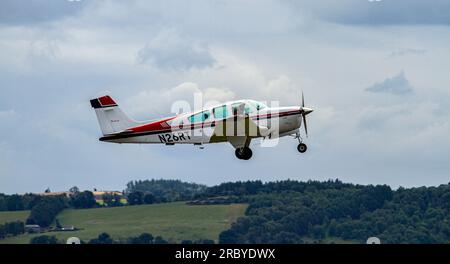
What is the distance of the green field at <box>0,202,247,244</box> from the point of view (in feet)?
364

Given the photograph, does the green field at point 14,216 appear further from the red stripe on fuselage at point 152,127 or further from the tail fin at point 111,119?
the red stripe on fuselage at point 152,127

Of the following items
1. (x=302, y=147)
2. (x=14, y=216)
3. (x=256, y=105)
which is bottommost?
(x=14, y=216)

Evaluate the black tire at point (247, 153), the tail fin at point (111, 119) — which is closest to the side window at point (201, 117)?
the black tire at point (247, 153)

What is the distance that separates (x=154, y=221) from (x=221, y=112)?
215ft

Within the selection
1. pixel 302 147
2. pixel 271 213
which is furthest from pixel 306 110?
pixel 271 213

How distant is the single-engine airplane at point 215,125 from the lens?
51188 millimetres

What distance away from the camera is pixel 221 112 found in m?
51.5

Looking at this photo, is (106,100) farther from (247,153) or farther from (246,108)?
(247,153)

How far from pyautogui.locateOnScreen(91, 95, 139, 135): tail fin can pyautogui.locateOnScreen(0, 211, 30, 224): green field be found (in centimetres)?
5766

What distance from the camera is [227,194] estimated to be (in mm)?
128250

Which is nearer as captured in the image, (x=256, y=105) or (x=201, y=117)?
(x=256, y=105)
